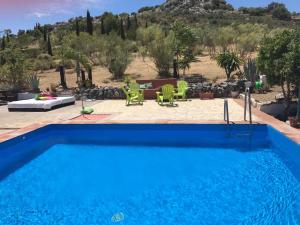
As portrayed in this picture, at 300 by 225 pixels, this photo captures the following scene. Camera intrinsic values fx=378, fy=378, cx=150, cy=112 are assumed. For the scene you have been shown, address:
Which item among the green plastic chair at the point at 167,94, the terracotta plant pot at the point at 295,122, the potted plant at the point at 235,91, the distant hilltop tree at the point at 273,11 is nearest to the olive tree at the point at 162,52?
the potted plant at the point at 235,91

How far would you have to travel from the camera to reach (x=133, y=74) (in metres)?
24.3

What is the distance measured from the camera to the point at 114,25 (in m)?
51.4

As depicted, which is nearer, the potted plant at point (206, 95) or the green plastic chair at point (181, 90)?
the green plastic chair at point (181, 90)

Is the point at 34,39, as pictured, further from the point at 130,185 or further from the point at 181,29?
the point at 130,185

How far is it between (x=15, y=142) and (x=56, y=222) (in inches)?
181

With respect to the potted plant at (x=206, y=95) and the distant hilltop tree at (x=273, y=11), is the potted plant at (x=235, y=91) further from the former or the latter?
the distant hilltop tree at (x=273, y=11)

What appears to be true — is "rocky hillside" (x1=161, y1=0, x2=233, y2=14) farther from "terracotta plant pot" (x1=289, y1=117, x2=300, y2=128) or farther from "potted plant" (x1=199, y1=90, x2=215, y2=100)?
"terracotta plant pot" (x1=289, y1=117, x2=300, y2=128)

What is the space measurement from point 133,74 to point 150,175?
650 inches

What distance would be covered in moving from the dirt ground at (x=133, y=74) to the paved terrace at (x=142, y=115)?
6.27 m

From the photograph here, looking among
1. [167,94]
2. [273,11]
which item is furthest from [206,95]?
[273,11]

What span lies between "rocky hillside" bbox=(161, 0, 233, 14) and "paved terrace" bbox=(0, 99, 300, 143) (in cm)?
7638

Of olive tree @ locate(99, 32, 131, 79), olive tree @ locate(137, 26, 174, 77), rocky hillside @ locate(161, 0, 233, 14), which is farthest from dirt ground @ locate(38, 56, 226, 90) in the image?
rocky hillside @ locate(161, 0, 233, 14)

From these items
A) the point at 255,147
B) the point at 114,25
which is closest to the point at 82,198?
the point at 255,147

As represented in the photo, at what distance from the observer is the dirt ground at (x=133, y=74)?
2184 centimetres
